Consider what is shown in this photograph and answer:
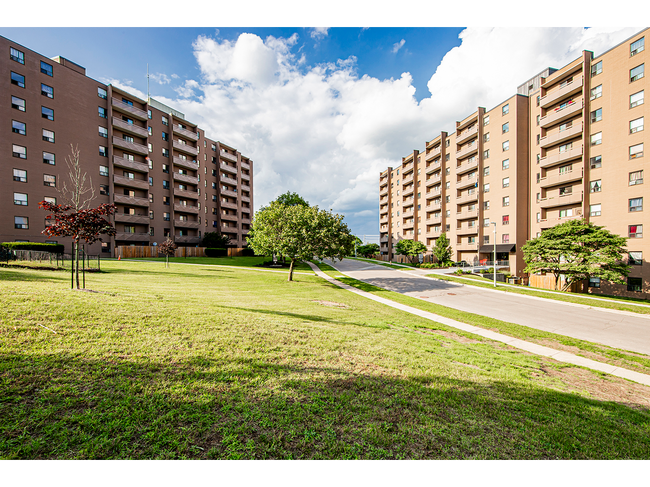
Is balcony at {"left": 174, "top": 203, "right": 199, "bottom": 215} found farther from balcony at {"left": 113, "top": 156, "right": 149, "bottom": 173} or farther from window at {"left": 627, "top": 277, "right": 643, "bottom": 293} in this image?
window at {"left": 627, "top": 277, "right": 643, "bottom": 293}

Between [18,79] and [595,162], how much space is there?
69830 mm

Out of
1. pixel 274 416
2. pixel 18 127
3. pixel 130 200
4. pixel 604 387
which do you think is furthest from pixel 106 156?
pixel 604 387

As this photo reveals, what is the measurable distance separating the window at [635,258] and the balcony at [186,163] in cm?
6609

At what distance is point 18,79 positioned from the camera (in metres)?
30.9

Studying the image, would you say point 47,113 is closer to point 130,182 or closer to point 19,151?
point 19,151

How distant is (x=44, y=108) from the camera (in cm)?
3281

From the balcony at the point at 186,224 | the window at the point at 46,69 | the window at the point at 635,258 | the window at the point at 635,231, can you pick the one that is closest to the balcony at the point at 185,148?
the balcony at the point at 186,224

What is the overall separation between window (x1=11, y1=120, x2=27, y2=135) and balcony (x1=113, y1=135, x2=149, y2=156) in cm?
953

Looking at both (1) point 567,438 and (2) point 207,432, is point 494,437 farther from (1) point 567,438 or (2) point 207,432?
(2) point 207,432

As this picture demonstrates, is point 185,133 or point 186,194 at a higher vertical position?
point 185,133

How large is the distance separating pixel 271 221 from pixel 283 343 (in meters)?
22.7

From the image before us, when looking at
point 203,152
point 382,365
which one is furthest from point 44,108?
point 382,365

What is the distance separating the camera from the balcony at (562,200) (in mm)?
30175
